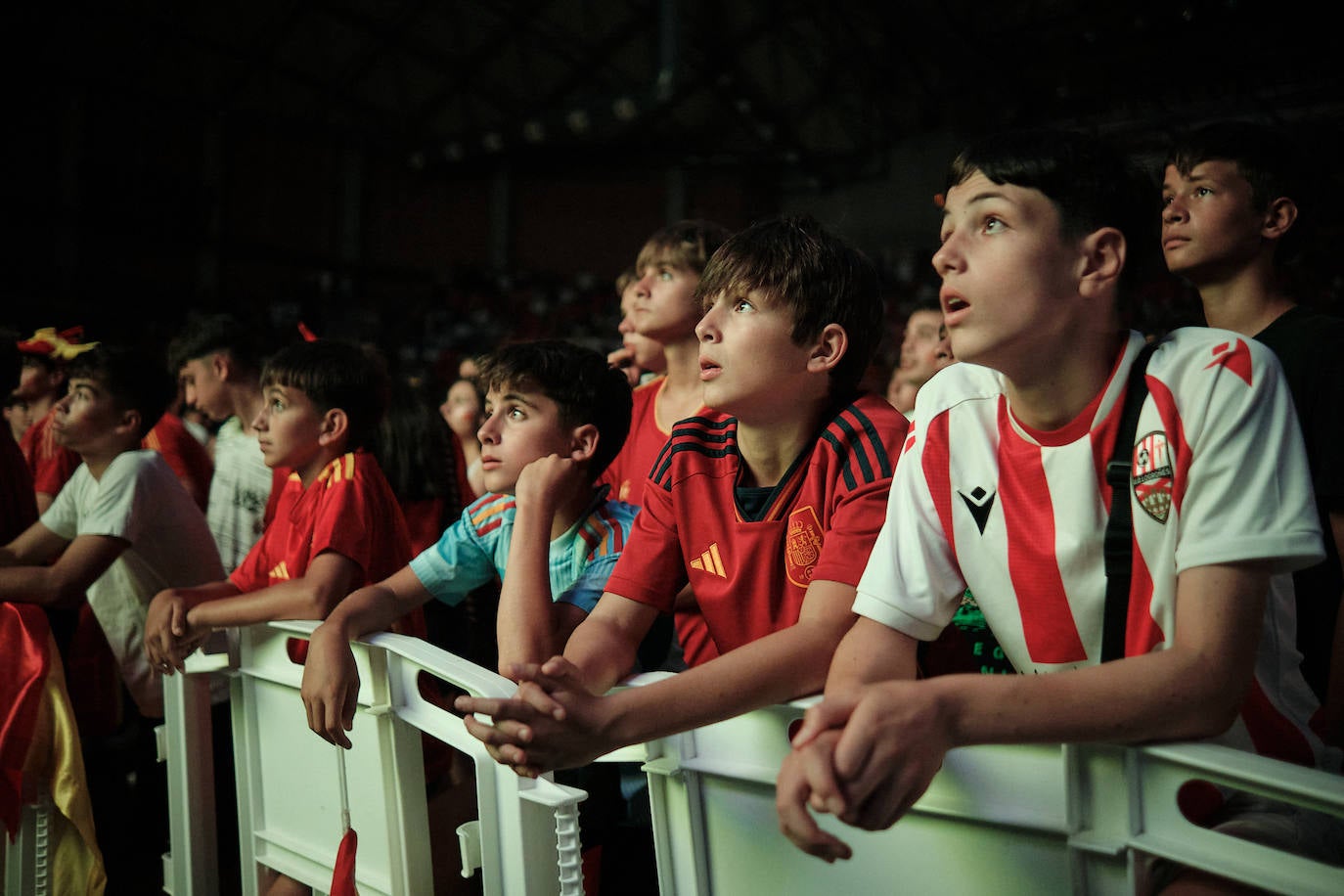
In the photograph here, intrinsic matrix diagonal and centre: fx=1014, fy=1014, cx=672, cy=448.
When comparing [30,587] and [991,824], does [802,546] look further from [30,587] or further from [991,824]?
[30,587]

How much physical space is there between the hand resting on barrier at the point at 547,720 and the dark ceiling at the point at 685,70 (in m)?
14.6

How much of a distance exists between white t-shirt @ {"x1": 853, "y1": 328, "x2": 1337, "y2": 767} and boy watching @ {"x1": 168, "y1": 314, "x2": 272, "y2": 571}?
3308 mm

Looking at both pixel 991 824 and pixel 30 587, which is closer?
pixel 991 824

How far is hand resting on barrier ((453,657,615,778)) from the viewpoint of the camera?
1251 millimetres

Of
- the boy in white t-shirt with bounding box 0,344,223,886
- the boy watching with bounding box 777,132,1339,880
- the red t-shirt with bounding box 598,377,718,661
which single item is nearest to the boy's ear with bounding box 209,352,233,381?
the boy in white t-shirt with bounding box 0,344,223,886

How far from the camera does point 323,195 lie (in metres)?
18.0

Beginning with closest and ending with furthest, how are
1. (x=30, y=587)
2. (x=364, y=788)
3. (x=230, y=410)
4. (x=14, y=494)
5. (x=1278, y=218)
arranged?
1. (x=364, y=788)
2. (x=1278, y=218)
3. (x=30, y=587)
4. (x=14, y=494)
5. (x=230, y=410)

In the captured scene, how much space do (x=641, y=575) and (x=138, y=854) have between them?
2691 mm

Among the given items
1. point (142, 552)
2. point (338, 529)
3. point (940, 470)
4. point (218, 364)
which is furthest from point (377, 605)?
point (218, 364)

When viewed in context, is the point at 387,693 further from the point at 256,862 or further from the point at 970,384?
the point at 970,384

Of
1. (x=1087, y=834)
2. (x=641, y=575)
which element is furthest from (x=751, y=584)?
(x=1087, y=834)

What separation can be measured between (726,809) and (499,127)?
18.7 metres

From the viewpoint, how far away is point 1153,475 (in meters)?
1.23

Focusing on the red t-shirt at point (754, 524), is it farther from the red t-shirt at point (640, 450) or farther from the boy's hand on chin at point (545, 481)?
the red t-shirt at point (640, 450)
